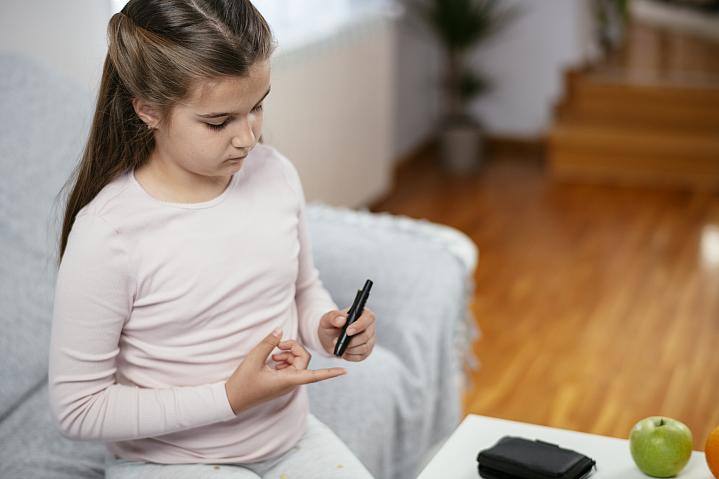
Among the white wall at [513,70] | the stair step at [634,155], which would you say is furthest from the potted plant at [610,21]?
the stair step at [634,155]

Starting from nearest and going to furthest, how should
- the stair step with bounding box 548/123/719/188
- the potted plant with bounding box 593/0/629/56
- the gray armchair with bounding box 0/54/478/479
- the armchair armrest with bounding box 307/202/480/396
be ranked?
1. the gray armchair with bounding box 0/54/478/479
2. the armchair armrest with bounding box 307/202/480/396
3. the stair step with bounding box 548/123/719/188
4. the potted plant with bounding box 593/0/629/56

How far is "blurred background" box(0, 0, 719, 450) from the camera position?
2.69 m

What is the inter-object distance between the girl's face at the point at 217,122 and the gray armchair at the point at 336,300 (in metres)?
0.45

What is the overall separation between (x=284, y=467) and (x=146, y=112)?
1.65 ft

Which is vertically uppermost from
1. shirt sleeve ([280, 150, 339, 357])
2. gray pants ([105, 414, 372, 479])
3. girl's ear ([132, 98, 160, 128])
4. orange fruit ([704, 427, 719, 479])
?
girl's ear ([132, 98, 160, 128])

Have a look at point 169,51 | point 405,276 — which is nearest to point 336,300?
point 405,276

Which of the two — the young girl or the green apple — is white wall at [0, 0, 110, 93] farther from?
the green apple

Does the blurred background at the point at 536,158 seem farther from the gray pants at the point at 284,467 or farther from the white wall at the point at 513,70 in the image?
the gray pants at the point at 284,467

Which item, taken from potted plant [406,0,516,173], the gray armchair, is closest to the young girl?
the gray armchair

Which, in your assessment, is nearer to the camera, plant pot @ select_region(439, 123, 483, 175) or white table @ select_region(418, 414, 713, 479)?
white table @ select_region(418, 414, 713, 479)

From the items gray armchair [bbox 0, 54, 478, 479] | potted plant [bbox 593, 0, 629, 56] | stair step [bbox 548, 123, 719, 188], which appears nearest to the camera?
gray armchair [bbox 0, 54, 478, 479]

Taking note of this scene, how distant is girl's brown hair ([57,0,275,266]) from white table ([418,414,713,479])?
55 cm

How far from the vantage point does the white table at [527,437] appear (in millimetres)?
1308

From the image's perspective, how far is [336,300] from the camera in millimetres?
2025
